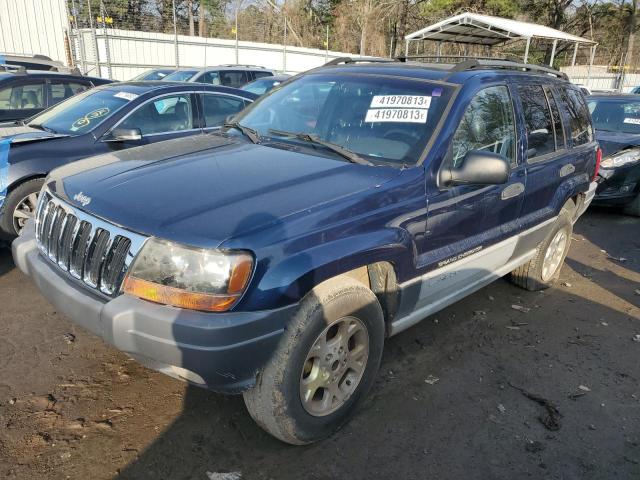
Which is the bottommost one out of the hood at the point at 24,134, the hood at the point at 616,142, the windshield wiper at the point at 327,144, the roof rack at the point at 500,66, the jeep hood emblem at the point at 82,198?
the hood at the point at 616,142

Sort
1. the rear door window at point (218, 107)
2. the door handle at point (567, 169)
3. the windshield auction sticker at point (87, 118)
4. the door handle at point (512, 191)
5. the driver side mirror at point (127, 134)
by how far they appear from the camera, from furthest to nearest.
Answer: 1. the rear door window at point (218, 107)
2. the windshield auction sticker at point (87, 118)
3. the driver side mirror at point (127, 134)
4. the door handle at point (567, 169)
5. the door handle at point (512, 191)

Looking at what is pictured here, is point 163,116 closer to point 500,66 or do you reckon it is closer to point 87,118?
point 87,118

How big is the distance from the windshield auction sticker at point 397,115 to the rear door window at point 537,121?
1.09 meters

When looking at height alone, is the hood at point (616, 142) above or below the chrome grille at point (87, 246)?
below

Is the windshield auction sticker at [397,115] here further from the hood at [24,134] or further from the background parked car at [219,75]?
the background parked car at [219,75]

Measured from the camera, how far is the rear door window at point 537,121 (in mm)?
3816

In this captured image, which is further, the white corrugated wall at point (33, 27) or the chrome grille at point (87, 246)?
the white corrugated wall at point (33, 27)

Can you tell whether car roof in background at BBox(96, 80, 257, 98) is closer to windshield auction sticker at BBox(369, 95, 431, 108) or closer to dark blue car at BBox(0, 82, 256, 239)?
dark blue car at BBox(0, 82, 256, 239)

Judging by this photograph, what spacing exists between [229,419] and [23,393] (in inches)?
48.4

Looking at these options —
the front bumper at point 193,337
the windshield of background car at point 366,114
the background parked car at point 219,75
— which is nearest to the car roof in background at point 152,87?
the windshield of background car at point 366,114

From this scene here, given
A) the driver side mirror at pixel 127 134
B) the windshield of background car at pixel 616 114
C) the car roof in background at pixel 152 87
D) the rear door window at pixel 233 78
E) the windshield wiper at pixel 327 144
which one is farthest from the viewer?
the rear door window at pixel 233 78

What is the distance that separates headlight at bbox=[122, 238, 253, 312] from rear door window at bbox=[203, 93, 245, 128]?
13.3 ft

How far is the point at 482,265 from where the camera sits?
3.64m

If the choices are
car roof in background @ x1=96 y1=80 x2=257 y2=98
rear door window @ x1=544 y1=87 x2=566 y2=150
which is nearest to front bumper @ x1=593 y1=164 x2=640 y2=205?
rear door window @ x1=544 y1=87 x2=566 y2=150
